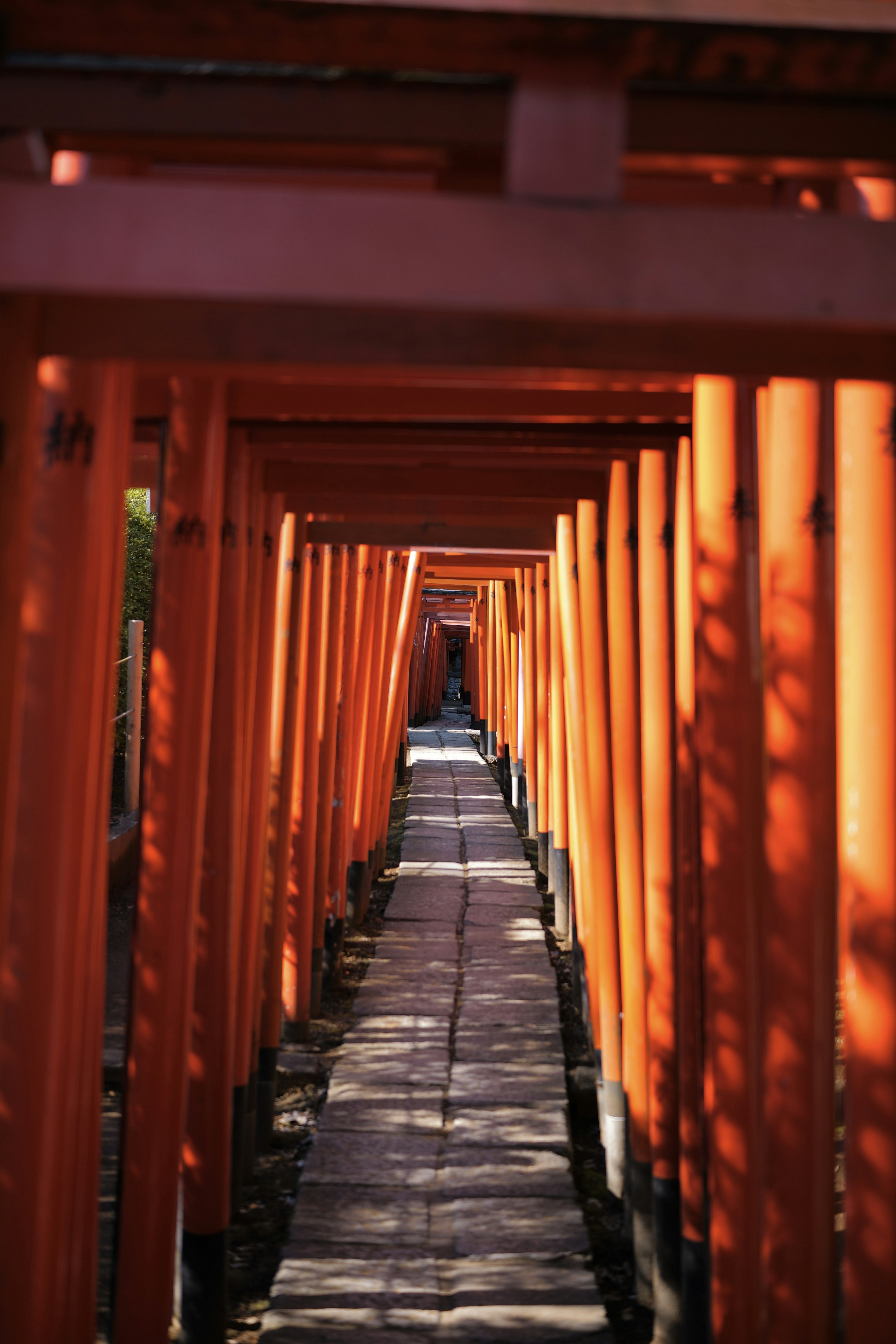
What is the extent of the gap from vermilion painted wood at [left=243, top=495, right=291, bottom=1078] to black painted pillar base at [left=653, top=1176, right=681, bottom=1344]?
5.48 feet

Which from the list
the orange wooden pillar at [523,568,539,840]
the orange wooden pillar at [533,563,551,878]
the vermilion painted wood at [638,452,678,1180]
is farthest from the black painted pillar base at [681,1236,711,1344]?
the orange wooden pillar at [523,568,539,840]

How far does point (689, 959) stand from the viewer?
10.9 feet

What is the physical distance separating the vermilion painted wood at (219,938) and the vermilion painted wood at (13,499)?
5.26 feet

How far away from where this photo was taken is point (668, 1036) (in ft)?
11.8

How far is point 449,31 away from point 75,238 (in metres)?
0.60

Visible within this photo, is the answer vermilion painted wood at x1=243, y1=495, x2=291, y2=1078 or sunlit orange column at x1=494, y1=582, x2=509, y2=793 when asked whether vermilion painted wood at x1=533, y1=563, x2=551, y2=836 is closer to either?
sunlit orange column at x1=494, y1=582, x2=509, y2=793

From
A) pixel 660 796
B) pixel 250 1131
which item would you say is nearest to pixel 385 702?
pixel 250 1131

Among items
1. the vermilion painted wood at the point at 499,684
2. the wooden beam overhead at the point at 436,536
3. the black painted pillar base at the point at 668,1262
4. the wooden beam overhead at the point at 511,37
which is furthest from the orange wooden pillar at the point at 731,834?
the vermilion painted wood at the point at 499,684

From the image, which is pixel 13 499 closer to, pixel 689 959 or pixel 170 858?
pixel 170 858

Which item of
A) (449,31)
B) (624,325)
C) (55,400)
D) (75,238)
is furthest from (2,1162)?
(449,31)

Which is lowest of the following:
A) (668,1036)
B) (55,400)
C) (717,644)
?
(668,1036)

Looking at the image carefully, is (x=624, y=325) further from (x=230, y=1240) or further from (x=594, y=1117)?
(x=594, y=1117)

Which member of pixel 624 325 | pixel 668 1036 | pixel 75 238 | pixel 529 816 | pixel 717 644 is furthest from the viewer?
pixel 529 816

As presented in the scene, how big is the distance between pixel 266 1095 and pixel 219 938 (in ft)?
6.38
